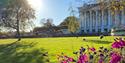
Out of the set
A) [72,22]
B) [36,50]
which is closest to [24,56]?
[36,50]

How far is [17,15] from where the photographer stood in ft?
195

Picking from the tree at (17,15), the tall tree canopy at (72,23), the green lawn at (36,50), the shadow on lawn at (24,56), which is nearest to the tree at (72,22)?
the tall tree canopy at (72,23)

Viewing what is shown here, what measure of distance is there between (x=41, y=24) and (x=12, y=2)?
79088 millimetres

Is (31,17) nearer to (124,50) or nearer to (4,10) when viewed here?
(4,10)

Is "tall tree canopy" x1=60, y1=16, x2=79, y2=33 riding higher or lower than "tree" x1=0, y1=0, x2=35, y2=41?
lower

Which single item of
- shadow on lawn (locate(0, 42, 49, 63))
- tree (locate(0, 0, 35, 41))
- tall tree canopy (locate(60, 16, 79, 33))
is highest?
tree (locate(0, 0, 35, 41))

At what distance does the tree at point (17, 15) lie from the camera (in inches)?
2278

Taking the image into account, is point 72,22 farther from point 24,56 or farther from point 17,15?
point 24,56

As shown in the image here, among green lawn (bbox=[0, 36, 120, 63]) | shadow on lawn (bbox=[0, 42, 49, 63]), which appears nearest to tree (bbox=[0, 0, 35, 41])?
green lawn (bbox=[0, 36, 120, 63])

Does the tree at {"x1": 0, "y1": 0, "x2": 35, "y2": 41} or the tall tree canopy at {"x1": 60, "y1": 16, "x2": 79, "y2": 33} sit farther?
the tree at {"x1": 0, "y1": 0, "x2": 35, "y2": 41}

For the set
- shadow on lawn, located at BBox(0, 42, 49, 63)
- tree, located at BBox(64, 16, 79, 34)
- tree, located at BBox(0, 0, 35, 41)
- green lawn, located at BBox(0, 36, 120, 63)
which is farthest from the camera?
tree, located at BBox(0, 0, 35, 41)

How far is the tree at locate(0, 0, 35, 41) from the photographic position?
5786 centimetres

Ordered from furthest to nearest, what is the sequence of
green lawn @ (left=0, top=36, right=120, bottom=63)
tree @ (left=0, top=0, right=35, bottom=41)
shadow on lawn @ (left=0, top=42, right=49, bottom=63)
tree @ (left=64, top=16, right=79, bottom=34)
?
tree @ (left=0, top=0, right=35, bottom=41) → tree @ (left=64, top=16, right=79, bottom=34) → green lawn @ (left=0, top=36, right=120, bottom=63) → shadow on lawn @ (left=0, top=42, right=49, bottom=63)

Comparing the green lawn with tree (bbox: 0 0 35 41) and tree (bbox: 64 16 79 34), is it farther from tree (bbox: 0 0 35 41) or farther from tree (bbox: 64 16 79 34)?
tree (bbox: 0 0 35 41)
